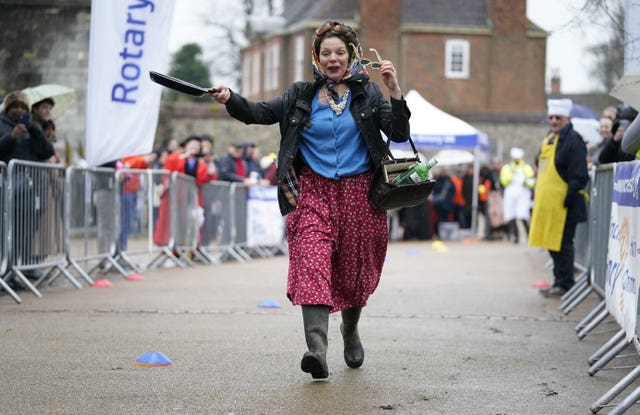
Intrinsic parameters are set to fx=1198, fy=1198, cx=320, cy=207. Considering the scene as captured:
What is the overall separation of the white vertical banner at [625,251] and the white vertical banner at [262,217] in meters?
12.4

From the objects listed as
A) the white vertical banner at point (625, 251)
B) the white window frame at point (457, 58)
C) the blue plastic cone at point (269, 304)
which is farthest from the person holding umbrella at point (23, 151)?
the white window frame at point (457, 58)

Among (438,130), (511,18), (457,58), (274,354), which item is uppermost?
(511,18)

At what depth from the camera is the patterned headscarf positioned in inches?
266

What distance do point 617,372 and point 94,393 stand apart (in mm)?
3186

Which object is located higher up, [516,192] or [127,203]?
[127,203]

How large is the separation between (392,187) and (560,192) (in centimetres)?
574

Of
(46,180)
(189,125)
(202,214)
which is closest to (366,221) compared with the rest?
(46,180)

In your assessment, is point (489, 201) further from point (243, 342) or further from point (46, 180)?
point (243, 342)

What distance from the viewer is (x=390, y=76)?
6.45 m

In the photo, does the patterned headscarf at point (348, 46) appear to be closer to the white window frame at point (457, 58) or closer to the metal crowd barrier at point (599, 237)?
the metal crowd barrier at point (599, 237)

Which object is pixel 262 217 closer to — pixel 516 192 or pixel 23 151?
pixel 23 151

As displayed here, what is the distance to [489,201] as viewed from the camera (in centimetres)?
3025

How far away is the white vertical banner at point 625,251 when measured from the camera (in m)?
6.68

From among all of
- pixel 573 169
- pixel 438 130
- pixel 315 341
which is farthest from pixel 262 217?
pixel 315 341
